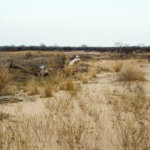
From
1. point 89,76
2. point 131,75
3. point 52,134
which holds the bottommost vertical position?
point 52,134

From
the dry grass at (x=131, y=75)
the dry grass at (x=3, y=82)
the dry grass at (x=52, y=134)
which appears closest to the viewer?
the dry grass at (x=52, y=134)

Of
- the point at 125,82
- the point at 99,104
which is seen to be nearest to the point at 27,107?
the point at 99,104

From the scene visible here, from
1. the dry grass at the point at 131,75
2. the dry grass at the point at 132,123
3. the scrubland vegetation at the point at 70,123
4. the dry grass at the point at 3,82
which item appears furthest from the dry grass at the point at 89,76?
the dry grass at the point at 132,123

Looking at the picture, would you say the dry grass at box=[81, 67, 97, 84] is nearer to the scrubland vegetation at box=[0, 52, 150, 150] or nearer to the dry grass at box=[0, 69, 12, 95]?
the scrubland vegetation at box=[0, 52, 150, 150]

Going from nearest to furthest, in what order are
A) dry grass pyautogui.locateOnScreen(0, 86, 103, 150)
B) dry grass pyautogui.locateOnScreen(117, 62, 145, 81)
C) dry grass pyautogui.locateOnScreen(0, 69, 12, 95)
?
dry grass pyautogui.locateOnScreen(0, 86, 103, 150) < dry grass pyautogui.locateOnScreen(0, 69, 12, 95) < dry grass pyautogui.locateOnScreen(117, 62, 145, 81)

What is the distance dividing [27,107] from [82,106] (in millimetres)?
1196

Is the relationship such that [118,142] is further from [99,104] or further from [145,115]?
[99,104]

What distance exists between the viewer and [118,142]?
279 cm

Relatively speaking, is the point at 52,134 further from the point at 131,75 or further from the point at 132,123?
the point at 131,75

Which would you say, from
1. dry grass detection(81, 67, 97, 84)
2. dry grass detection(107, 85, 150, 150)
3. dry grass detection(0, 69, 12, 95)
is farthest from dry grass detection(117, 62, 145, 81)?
dry grass detection(0, 69, 12, 95)

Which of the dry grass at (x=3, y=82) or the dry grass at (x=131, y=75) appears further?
the dry grass at (x=131, y=75)

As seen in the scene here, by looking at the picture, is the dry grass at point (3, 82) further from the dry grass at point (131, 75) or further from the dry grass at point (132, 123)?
the dry grass at point (131, 75)

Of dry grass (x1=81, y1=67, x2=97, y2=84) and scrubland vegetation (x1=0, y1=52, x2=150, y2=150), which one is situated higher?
dry grass (x1=81, y1=67, x2=97, y2=84)

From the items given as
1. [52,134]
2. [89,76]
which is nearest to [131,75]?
[89,76]
